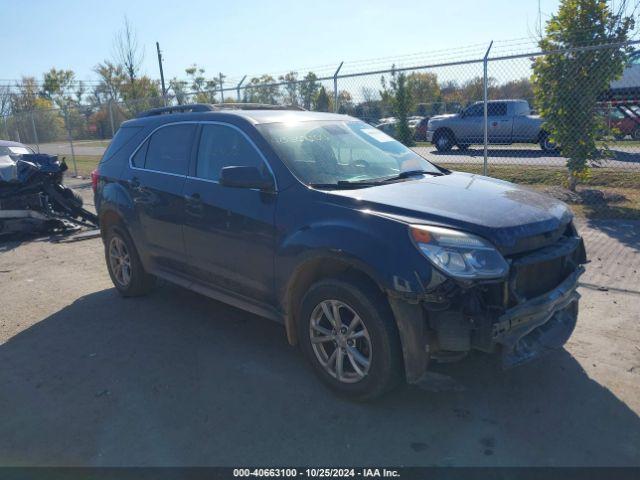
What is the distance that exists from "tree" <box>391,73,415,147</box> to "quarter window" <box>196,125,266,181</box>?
10817 millimetres

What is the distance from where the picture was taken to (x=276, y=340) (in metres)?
4.62

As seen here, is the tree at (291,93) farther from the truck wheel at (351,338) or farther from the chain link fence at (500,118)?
the truck wheel at (351,338)

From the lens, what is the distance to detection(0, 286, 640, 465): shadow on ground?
3.07 metres

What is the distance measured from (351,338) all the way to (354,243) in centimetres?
62

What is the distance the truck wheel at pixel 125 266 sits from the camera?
557 centimetres

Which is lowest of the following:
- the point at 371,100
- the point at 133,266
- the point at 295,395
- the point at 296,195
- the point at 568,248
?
the point at 295,395

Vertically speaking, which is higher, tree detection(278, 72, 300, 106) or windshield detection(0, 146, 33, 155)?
tree detection(278, 72, 300, 106)

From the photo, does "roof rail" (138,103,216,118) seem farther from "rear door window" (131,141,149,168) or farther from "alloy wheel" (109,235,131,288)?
"alloy wheel" (109,235,131,288)

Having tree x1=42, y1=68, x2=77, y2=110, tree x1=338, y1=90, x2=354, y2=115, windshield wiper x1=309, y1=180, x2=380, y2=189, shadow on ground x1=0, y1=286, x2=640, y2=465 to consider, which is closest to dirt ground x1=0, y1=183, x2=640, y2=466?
shadow on ground x1=0, y1=286, x2=640, y2=465

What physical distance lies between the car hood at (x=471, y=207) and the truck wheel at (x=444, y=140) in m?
14.9

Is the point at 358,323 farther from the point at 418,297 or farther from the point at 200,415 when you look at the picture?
the point at 200,415

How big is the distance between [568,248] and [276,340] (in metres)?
2.38

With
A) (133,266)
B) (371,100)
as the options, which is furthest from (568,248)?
(371,100)

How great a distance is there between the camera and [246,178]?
3.88 m
